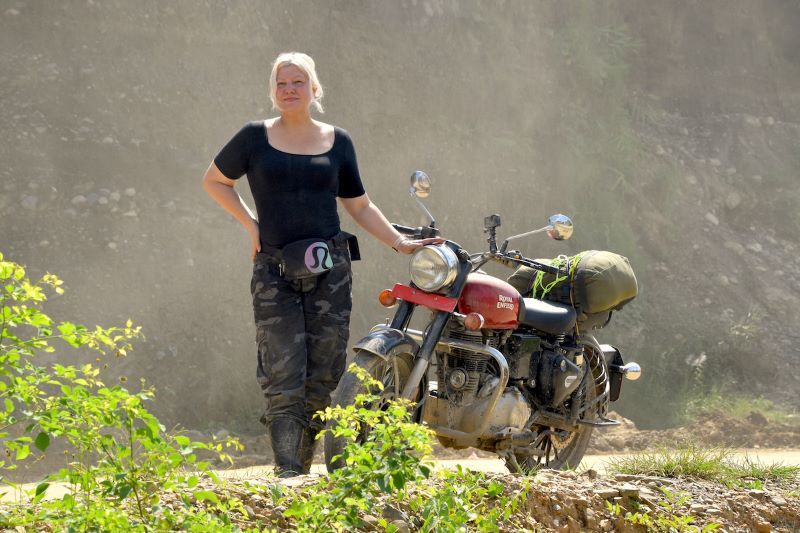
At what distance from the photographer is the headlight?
18.0 feet

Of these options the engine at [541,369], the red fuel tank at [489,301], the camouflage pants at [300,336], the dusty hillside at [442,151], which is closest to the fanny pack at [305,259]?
the camouflage pants at [300,336]

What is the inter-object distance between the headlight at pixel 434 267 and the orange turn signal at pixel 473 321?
210 mm

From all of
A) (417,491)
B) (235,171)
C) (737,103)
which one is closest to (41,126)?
(235,171)

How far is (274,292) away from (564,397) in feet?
6.80

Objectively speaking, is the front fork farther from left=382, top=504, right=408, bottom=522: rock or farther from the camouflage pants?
left=382, top=504, right=408, bottom=522: rock

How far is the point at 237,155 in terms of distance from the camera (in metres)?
5.20

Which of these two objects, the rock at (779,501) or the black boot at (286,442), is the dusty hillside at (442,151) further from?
the rock at (779,501)

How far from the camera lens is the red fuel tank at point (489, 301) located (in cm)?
579

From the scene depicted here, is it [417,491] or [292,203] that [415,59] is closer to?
[292,203]

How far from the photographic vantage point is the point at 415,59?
13859mm

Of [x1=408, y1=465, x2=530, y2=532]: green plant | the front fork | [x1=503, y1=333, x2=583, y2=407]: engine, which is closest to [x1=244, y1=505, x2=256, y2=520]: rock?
[x1=408, y1=465, x2=530, y2=532]: green plant

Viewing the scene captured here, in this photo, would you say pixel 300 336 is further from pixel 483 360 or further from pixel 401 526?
pixel 401 526

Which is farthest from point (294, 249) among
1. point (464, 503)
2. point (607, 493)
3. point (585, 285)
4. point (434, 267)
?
point (585, 285)

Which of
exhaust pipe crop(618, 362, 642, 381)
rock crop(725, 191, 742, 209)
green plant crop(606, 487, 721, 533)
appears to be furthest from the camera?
rock crop(725, 191, 742, 209)
